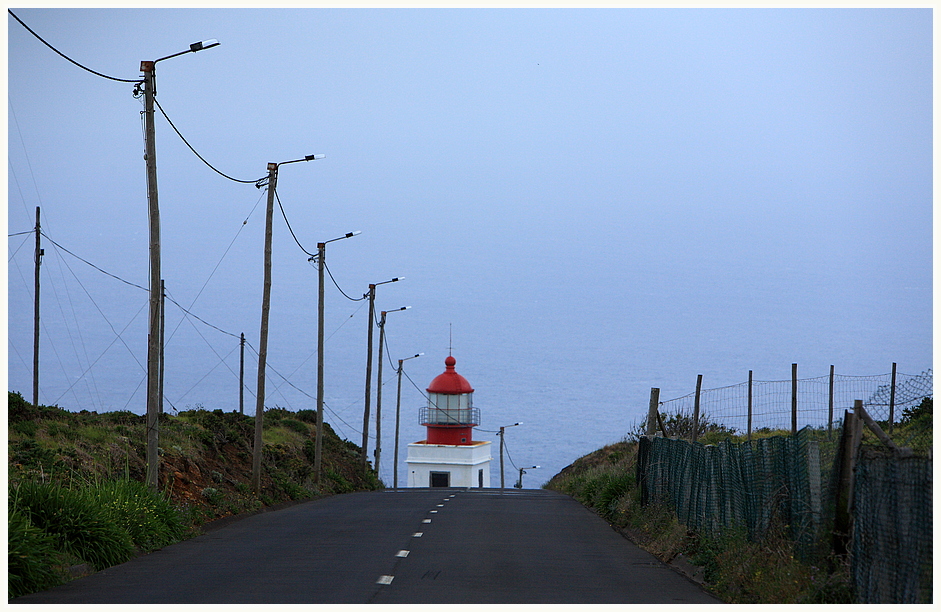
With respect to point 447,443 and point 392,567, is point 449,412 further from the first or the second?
point 392,567

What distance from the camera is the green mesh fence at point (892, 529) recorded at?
7480 millimetres

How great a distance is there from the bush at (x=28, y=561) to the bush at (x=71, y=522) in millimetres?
648

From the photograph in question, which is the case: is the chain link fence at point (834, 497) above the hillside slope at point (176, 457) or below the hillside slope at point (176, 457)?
above

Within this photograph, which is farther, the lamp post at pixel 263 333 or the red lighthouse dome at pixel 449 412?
the red lighthouse dome at pixel 449 412

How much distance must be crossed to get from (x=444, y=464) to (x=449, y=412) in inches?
119

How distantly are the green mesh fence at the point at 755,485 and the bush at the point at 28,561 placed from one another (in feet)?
25.6

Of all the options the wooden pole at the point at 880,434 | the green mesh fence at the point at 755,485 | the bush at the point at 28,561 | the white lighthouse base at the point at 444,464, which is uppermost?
the wooden pole at the point at 880,434

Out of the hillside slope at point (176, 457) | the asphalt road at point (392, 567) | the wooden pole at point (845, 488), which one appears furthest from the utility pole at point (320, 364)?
the wooden pole at point (845, 488)

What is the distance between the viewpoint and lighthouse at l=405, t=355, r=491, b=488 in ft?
187

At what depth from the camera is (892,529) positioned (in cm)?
802

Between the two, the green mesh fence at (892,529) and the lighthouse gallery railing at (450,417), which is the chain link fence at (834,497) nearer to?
the green mesh fence at (892,529)

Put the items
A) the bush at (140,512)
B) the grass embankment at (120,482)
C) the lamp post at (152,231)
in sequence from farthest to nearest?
the lamp post at (152,231)
the bush at (140,512)
the grass embankment at (120,482)

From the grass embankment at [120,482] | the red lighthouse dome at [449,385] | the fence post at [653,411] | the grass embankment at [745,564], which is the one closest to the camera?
the grass embankment at [745,564]

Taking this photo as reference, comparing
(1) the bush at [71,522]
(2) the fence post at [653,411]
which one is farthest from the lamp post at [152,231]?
(2) the fence post at [653,411]
